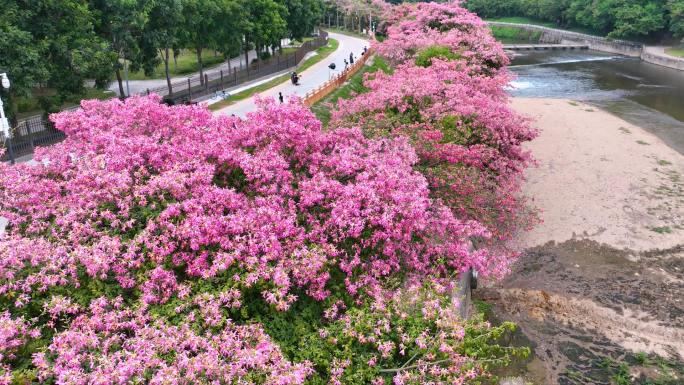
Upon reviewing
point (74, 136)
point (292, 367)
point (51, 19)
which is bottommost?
point (292, 367)

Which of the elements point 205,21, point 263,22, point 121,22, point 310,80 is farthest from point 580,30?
point 121,22

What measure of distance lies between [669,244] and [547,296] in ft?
23.1

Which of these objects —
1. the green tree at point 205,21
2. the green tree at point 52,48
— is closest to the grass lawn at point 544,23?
the green tree at point 205,21

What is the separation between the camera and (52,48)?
19.8 m

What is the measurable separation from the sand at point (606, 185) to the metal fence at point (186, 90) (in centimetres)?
2168

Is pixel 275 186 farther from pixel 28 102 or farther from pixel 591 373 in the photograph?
pixel 28 102

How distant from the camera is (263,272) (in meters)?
7.50

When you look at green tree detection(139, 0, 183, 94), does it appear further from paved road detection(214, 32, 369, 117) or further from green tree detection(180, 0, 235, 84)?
paved road detection(214, 32, 369, 117)

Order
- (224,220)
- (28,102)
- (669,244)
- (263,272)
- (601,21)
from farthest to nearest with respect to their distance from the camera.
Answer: (601,21), (28,102), (669,244), (224,220), (263,272)

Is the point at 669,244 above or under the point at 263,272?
under

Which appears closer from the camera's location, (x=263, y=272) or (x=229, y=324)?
(x=229, y=324)

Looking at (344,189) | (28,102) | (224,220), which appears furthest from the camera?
(28,102)

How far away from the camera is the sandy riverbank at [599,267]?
1259 cm

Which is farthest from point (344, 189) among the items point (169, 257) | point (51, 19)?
point (51, 19)
